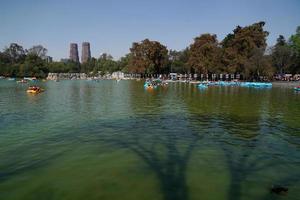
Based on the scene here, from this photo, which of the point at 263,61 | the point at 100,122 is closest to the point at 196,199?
the point at 100,122

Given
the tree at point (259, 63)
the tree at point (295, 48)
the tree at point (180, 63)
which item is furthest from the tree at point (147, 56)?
the tree at point (295, 48)

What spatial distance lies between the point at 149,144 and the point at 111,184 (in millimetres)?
6407

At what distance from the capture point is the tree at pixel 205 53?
4309 inches

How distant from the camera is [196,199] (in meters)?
10.3

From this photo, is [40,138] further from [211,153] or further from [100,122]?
[211,153]

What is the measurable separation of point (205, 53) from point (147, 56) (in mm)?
40095

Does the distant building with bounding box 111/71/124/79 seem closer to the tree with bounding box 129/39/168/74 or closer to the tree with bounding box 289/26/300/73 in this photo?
the tree with bounding box 129/39/168/74

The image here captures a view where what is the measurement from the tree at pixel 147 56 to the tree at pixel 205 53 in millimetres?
30795

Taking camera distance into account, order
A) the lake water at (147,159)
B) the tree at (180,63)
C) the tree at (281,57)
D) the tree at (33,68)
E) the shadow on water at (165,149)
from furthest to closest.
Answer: the tree at (33,68) → the tree at (180,63) → the tree at (281,57) → the shadow on water at (165,149) → the lake water at (147,159)

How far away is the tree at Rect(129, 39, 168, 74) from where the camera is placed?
142875 millimetres

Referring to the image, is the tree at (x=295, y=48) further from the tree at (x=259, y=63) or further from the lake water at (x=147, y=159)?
the lake water at (x=147, y=159)

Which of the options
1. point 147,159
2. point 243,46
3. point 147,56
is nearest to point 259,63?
point 243,46

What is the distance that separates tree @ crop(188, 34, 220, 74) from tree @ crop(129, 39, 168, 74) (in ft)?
101

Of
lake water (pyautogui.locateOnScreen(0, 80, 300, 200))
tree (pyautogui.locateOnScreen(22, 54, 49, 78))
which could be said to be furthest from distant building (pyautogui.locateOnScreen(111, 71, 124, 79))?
lake water (pyautogui.locateOnScreen(0, 80, 300, 200))
